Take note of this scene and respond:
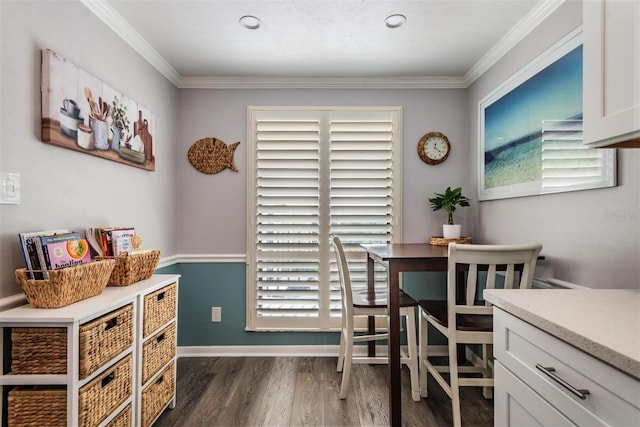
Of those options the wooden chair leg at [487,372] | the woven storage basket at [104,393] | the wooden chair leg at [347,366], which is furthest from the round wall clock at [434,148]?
the woven storage basket at [104,393]

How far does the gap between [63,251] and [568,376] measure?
181 cm

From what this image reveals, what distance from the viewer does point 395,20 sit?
6.79 feet

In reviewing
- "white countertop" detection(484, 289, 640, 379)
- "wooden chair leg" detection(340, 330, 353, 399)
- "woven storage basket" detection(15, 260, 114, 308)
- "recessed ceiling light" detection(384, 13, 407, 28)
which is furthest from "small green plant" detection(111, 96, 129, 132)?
"white countertop" detection(484, 289, 640, 379)

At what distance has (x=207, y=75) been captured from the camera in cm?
291

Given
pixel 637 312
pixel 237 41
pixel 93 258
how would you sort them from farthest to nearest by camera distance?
pixel 237 41 < pixel 93 258 < pixel 637 312

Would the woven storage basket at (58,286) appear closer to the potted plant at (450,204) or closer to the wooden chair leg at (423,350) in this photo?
the wooden chair leg at (423,350)

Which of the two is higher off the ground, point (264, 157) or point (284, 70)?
point (284, 70)

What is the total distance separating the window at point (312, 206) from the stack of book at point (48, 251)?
152 cm

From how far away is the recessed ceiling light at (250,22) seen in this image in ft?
6.74

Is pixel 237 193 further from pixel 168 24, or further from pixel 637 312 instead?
pixel 637 312

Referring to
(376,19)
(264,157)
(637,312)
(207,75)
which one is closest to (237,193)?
(264,157)

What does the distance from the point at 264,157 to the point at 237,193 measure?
0.39 m

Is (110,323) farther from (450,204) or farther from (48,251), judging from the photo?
(450,204)

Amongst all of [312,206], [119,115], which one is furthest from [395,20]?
[119,115]
